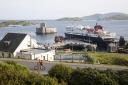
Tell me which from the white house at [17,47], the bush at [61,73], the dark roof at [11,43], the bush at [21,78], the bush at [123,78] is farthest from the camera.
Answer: the dark roof at [11,43]

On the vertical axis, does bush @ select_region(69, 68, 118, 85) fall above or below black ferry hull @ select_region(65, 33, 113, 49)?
above

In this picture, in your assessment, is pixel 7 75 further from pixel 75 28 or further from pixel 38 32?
pixel 38 32

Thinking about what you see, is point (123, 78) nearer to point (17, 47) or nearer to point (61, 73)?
point (61, 73)

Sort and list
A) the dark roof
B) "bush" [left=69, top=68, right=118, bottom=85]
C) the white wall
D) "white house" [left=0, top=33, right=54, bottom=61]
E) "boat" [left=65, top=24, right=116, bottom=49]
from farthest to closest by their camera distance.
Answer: "boat" [left=65, top=24, right=116, bottom=49] < the dark roof < "white house" [left=0, top=33, right=54, bottom=61] < the white wall < "bush" [left=69, top=68, right=118, bottom=85]

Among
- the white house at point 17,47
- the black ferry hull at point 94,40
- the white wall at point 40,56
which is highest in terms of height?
the white house at point 17,47

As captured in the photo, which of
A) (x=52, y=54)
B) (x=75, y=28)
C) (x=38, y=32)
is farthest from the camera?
(x=38, y=32)

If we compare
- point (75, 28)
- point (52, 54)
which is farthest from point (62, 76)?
point (75, 28)

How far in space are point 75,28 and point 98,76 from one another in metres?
113

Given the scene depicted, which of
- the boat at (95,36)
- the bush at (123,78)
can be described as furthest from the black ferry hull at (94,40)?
the bush at (123,78)

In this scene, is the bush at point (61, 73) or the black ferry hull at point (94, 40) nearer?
the bush at point (61, 73)

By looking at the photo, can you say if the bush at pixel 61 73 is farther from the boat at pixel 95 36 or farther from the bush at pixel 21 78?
the boat at pixel 95 36

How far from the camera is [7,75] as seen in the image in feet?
87.6

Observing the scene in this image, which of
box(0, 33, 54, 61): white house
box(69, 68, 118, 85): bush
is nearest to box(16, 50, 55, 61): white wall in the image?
box(0, 33, 54, 61): white house

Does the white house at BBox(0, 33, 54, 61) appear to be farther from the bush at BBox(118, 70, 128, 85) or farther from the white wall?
the bush at BBox(118, 70, 128, 85)
